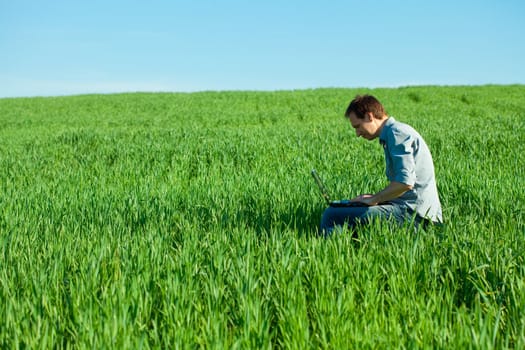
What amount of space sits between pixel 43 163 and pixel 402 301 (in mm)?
10036

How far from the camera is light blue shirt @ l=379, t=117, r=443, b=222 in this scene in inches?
165

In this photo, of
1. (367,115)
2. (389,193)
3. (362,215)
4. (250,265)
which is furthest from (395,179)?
(250,265)

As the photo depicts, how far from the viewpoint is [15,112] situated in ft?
104

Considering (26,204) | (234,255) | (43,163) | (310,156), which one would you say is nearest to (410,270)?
(234,255)

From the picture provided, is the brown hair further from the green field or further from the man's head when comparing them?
the green field

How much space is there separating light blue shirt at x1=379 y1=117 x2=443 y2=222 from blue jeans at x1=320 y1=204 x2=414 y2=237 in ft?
0.28

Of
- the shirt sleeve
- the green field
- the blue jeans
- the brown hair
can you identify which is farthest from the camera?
the blue jeans

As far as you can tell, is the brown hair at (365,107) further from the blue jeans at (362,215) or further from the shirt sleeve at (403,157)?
the blue jeans at (362,215)

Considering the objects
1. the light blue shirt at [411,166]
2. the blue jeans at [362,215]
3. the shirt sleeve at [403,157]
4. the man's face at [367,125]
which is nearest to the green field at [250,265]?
the blue jeans at [362,215]

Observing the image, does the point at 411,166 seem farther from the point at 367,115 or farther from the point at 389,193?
the point at 367,115

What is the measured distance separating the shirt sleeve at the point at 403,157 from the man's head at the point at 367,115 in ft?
0.68

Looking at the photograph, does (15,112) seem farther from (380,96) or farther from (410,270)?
(410,270)

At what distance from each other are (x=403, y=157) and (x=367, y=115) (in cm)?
48

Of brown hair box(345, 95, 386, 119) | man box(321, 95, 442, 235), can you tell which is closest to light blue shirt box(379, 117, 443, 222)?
man box(321, 95, 442, 235)
